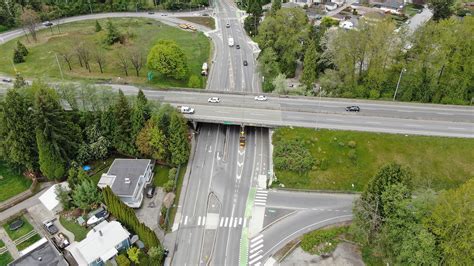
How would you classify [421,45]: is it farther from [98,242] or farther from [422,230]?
[98,242]

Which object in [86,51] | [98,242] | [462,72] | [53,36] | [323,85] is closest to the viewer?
[98,242]

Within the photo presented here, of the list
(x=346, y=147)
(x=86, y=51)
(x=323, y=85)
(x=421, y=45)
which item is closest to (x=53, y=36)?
(x=86, y=51)

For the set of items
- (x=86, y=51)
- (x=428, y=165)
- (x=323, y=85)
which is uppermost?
(x=86, y=51)

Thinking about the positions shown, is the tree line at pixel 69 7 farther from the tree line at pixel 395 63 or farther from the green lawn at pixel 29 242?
the green lawn at pixel 29 242

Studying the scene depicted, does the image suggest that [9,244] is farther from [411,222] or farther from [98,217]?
[411,222]

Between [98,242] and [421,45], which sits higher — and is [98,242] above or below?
below

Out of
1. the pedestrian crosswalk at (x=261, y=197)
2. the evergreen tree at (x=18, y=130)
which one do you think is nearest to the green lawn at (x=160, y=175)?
the pedestrian crosswalk at (x=261, y=197)
